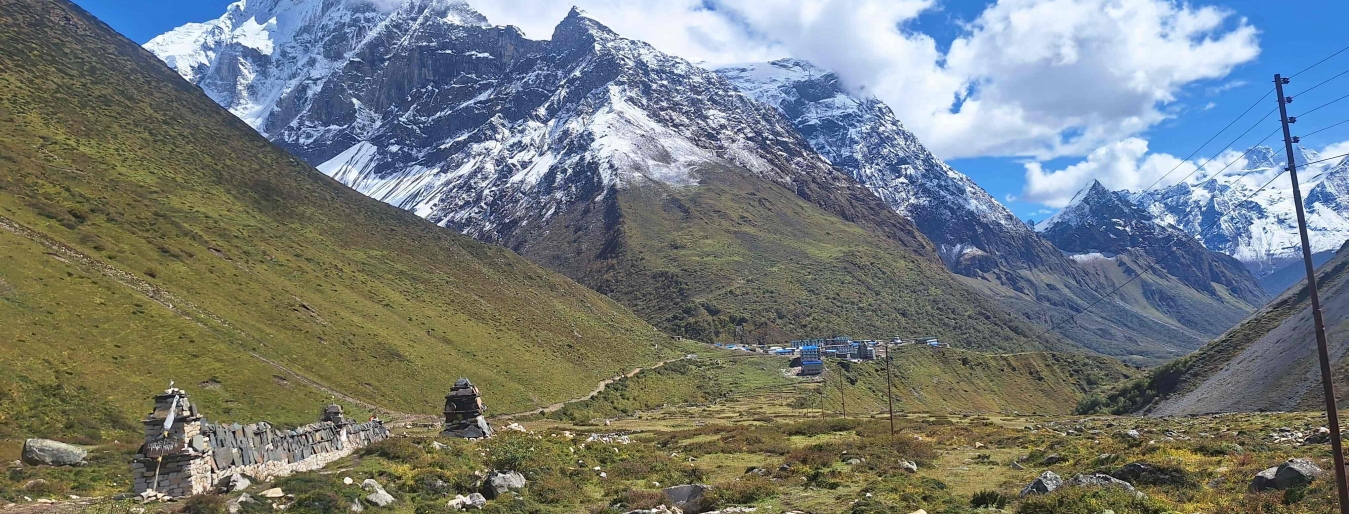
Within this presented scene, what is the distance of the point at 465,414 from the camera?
39.2 m

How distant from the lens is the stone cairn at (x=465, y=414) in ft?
125

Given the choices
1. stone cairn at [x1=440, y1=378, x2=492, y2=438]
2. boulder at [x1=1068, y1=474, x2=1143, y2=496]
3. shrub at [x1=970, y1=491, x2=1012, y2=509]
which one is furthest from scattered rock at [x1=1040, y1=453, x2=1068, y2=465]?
stone cairn at [x1=440, y1=378, x2=492, y2=438]

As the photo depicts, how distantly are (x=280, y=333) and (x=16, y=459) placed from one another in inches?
1750

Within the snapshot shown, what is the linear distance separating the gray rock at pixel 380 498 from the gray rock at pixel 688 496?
360 inches

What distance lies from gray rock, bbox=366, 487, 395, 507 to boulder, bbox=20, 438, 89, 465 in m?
11.2

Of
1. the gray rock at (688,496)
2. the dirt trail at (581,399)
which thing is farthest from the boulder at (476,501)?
the dirt trail at (581,399)

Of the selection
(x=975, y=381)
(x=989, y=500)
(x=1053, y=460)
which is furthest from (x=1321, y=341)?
(x=975, y=381)

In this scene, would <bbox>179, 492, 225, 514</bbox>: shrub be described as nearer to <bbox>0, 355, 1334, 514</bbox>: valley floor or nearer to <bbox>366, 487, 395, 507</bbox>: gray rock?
<bbox>0, 355, 1334, 514</bbox>: valley floor

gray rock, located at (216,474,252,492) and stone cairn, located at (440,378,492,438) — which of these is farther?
stone cairn, located at (440,378,492,438)

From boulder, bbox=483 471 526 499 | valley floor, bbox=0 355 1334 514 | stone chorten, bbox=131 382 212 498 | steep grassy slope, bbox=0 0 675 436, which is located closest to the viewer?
stone chorten, bbox=131 382 212 498

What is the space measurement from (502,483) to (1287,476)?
79.8 feet

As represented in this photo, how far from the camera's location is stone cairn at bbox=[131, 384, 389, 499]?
19984mm

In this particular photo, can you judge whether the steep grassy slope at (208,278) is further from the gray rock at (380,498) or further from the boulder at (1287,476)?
the boulder at (1287,476)

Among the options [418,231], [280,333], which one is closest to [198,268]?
[280,333]
